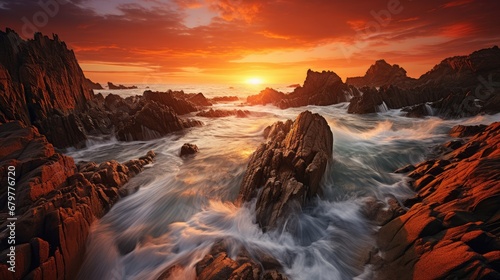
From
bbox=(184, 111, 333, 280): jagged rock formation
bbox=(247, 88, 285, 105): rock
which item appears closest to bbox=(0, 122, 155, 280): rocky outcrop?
bbox=(184, 111, 333, 280): jagged rock formation

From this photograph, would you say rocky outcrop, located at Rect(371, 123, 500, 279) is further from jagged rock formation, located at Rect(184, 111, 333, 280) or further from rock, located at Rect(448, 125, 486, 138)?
rock, located at Rect(448, 125, 486, 138)

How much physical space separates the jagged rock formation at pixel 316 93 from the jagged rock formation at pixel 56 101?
95.3ft

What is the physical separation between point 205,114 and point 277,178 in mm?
28186

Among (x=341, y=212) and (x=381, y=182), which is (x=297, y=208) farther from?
(x=381, y=182)

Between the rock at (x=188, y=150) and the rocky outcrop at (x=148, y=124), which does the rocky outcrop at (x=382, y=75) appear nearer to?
the rocky outcrop at (x=148, y=124)

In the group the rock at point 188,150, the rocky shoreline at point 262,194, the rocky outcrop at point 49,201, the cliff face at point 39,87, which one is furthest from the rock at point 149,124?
the rocky outcrop at point 49,201

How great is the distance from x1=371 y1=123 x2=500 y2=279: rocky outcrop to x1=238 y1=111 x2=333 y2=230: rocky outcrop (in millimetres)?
3535

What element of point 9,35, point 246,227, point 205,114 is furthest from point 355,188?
point 9,35

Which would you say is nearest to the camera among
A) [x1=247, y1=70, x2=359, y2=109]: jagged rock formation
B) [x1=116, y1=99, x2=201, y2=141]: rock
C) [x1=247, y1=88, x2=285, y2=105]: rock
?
[x1=116, y1=99, x2=201, y2=141]: rock

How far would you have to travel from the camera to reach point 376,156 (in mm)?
16859

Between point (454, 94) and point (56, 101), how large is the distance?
52.2 metres

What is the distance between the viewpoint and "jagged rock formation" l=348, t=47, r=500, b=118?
26875mm

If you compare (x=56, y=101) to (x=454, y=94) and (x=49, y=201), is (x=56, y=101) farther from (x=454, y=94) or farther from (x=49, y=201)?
(x=454, y=94)

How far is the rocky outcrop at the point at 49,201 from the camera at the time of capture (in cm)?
647
